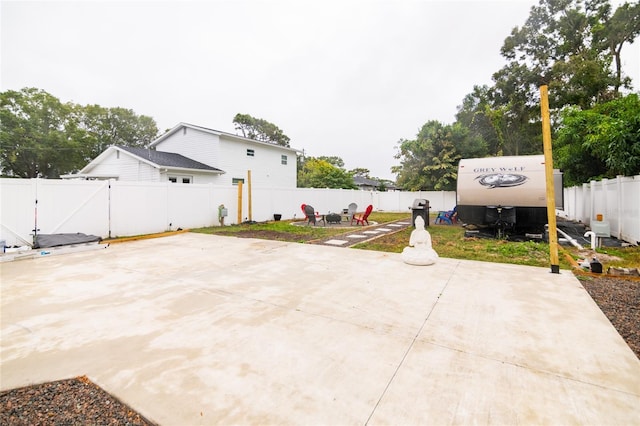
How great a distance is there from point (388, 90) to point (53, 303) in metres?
21.0

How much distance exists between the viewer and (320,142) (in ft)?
148

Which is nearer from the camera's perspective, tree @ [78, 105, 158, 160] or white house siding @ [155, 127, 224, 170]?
white house siding @ [155, 127, 224, 170]

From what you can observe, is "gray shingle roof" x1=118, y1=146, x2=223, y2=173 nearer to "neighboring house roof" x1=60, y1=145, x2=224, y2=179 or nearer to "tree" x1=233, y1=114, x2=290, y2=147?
"neighboring house roof" x1=60, y1=145, x2=224, y2=179

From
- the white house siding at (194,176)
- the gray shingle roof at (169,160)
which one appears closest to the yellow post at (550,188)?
the gray shingle roof at (169,160)

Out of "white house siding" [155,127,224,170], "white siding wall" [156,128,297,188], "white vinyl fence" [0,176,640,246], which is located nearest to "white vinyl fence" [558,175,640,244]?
"white vinyl fence" [0,176,640,246]

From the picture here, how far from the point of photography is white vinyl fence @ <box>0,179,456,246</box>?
7730 mm

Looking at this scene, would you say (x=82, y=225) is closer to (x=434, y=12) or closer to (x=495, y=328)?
(x=495, y=328)

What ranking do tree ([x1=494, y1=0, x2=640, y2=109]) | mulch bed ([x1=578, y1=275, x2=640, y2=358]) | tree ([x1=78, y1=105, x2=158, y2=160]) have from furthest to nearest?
tree ([x1=78, y1=105, x2=158, y2=160]) → tree ([x1=494, y1=0, x2=640, y2=109]) → mulch bed ([x1=578, y1=275, x2=640, y2=358])

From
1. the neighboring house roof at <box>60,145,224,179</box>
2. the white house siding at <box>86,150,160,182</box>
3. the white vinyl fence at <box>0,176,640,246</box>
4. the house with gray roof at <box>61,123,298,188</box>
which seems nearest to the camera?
the white vinyl fence at <box>0,176,640,246</box>

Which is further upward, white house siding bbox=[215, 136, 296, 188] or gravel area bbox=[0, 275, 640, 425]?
white house siding bbox=[215, 136, 296, 188]

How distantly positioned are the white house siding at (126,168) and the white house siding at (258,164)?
391 cm

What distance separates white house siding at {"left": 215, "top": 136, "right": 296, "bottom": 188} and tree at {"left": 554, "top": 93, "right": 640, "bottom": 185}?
1489 cm

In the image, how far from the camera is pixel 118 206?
995 cm

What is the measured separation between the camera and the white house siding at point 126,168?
1594cm
